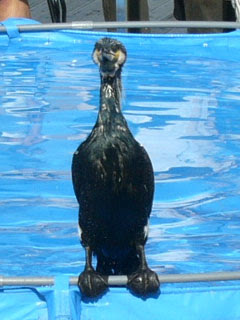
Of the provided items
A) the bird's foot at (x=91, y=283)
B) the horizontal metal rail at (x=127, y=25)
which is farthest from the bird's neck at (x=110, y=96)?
the horizontal metal rail at (x=127, y=25)

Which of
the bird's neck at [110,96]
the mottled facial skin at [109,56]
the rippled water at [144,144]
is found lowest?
the rippled water at [144,144]

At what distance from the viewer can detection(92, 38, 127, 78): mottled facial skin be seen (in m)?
2.39

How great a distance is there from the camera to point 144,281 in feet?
7.66

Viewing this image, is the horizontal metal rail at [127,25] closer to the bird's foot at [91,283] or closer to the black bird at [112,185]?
the black bird at [112,185]

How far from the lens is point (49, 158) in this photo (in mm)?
3693

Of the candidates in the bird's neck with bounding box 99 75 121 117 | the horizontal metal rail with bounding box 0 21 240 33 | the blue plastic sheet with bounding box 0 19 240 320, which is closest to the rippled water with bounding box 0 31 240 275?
the blue plastic sheet with bounding box 0 19 240 320

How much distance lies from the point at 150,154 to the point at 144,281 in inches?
55.0

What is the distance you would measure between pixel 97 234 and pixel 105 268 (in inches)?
7.1

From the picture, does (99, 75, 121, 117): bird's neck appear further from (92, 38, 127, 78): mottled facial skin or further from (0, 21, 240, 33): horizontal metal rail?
(0, 21, 240, 33): horizontal metal rail

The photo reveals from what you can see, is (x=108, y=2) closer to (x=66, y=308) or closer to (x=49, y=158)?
(x=49, y=158)

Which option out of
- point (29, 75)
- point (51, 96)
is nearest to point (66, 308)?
point (51, 96)

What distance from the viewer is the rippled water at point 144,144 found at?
2.95m

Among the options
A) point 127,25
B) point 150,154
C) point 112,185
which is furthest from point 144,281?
point 127,25

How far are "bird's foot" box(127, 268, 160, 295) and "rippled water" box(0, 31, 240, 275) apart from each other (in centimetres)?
45
